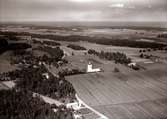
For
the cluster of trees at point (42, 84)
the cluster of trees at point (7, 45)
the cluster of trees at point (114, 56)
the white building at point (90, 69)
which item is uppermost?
the cluster of trees at point (7, 45)

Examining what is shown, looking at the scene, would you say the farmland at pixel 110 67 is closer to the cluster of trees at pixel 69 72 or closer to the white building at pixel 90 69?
the cluster of trees at pixel 69 72

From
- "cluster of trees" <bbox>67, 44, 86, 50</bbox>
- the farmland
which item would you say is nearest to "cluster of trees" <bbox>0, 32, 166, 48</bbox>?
the farmland

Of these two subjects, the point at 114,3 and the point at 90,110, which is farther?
Result: the point at 114,3

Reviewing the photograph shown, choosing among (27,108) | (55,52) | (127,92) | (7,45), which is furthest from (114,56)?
(27,108)

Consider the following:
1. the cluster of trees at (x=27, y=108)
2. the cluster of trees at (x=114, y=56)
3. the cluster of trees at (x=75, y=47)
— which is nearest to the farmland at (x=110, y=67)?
the cluster of trees at (x=75, y=47)

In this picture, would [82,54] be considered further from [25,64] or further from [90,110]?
[90,110]

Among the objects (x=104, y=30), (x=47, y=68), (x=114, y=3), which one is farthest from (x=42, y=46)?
(x=114, y=3)
